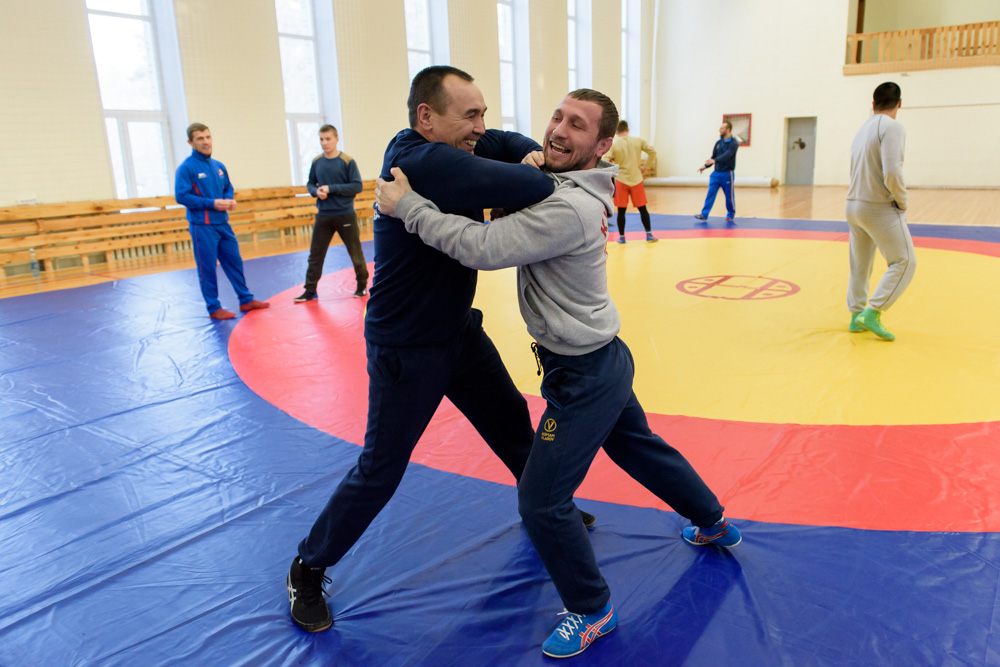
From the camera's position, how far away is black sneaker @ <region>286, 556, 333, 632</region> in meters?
2.26

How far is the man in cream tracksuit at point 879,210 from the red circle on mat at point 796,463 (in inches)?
63.6

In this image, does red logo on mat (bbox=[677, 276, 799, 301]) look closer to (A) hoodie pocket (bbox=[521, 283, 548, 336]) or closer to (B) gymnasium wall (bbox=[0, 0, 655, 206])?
(A) hoodie pocket (bbox=[521, 283, 548, 336])

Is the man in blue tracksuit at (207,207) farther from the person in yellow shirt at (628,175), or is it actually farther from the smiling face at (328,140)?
the person in yellow shirt at (628,175)

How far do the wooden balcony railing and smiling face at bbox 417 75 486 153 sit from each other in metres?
20.4

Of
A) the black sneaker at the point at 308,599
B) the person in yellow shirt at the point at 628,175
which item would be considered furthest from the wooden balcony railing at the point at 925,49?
the black sneaker at the point at 308,599

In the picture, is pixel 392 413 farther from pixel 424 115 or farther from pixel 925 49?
pixel 925 49

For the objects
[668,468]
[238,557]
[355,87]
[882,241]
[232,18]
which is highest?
[232,18]

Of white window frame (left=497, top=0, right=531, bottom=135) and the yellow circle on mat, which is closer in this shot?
the yellow circle on mat

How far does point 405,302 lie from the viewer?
2117 mm

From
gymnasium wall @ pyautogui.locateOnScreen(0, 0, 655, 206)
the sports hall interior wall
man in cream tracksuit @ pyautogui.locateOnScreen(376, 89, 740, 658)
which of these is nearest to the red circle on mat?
man in cream tracksuit @ pyautogui.locateOnScreen(376, 89, 740, 658)

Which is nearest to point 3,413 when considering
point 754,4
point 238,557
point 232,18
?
point 238,557

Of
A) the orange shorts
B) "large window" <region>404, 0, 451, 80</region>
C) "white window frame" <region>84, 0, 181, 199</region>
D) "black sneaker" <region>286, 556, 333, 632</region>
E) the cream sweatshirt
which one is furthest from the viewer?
"large window" <region>404, 0, 451, 80</region>

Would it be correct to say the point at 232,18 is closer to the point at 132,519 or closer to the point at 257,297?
the point at 257,297

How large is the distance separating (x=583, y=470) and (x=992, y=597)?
57.5 inches
